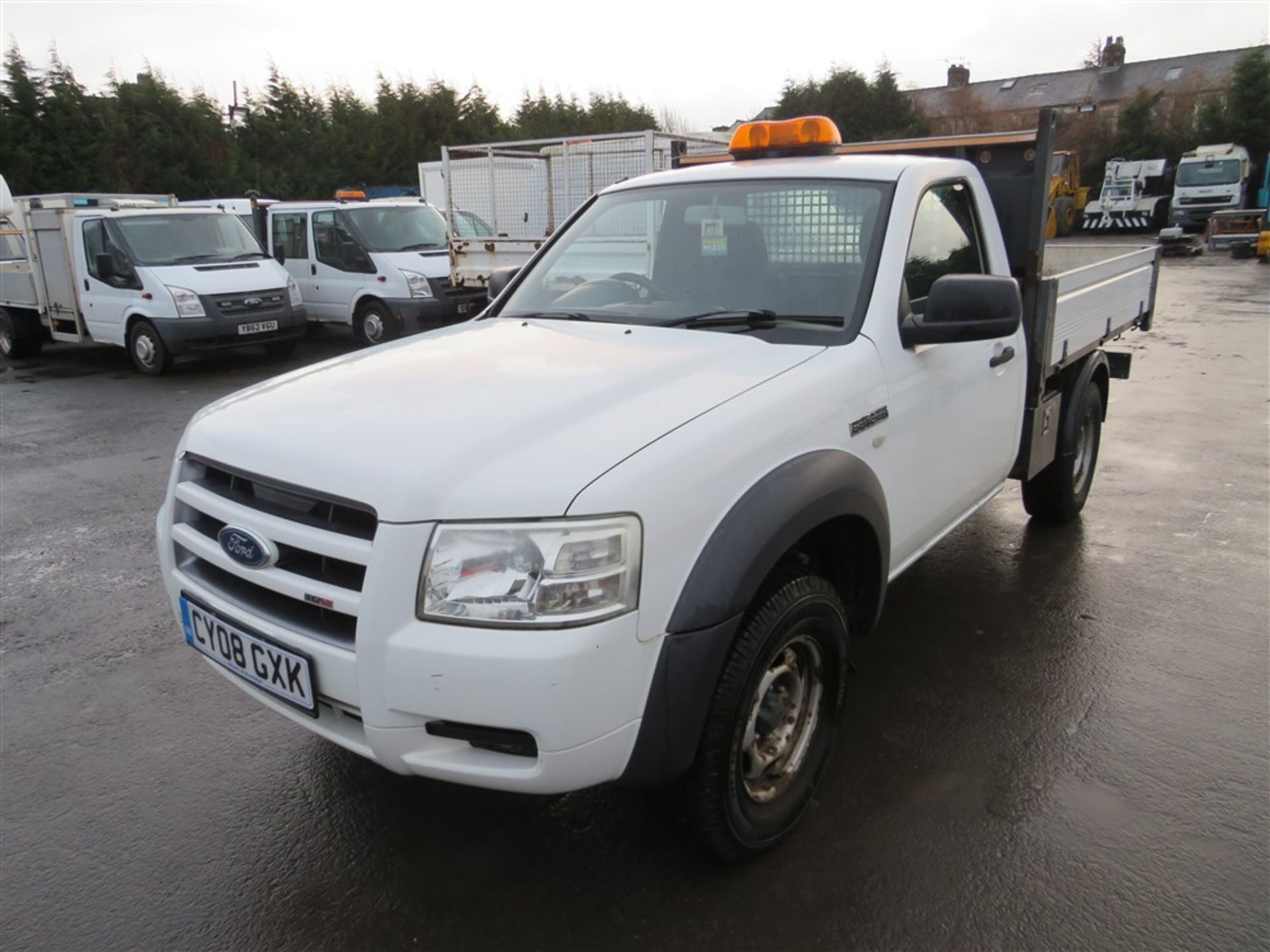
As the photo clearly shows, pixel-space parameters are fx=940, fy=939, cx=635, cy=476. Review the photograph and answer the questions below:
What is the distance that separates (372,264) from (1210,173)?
3076 centimetres

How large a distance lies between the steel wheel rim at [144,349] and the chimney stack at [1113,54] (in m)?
58.3

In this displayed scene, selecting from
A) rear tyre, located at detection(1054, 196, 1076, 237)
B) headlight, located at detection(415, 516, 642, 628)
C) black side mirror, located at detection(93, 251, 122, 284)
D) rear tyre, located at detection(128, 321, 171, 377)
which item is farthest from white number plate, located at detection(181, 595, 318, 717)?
rear tyre, located at detection(1054, 196, 1076, 237)

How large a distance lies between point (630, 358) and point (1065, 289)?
2.60 metres

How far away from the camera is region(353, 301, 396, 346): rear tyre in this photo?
1232 cm

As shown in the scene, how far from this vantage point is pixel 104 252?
1138 centimetres

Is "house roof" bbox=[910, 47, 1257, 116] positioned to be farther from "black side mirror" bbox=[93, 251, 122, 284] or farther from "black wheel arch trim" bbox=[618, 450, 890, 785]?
"black wheel arch trim" bbox=[618, 450, 890, 785]

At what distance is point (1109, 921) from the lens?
237 centimetres

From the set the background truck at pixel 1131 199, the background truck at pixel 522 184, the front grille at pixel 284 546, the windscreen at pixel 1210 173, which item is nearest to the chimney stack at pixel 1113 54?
the background truck at pixel 1131 199

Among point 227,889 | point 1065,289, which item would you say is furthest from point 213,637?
point 1065,289

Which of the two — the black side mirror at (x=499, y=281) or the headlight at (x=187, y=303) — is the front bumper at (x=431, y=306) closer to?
the headlight at (x=187, y=303)

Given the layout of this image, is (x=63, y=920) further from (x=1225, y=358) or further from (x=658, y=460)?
(x=1225, y=358)

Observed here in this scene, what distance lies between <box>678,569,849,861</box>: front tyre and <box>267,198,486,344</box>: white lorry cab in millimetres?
10062

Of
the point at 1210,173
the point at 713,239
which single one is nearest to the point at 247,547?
the point at 713,239

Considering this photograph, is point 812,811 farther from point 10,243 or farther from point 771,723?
point 10,243
